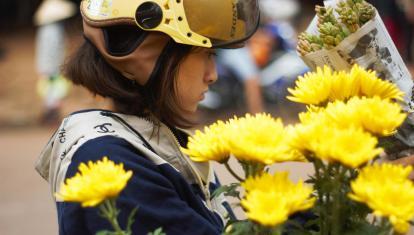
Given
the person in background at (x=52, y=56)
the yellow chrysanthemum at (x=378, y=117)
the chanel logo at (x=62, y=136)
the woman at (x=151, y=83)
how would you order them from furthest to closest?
the person in background at (x=52, y=56) < the chanel logo at (x=62, y=136) < the woman at (x=151, y=83) < the yellow chrysanthemum at (x=378, y=117)

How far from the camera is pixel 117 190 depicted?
1130 mm

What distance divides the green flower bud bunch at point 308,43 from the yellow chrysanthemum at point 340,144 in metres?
0.63

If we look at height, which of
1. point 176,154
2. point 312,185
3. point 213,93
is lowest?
point 213,93

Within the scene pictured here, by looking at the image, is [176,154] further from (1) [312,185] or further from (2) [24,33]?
(2) [24,33]

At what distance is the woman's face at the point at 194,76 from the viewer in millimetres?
1833

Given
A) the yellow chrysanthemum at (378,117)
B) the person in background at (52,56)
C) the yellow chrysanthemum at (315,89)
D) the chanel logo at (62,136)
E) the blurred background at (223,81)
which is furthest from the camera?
the person in background at (52,56)

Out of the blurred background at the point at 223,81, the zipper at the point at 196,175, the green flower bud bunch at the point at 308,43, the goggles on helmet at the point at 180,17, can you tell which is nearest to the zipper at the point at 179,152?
the zipper at the point at 196,175

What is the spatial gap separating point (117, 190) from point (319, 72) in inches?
18.8

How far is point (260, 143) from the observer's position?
116 cm

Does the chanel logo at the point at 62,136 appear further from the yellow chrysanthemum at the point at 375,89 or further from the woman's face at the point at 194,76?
the yellow chrysanthemum at the point at 375,89

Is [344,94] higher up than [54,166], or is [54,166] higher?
[344,94]

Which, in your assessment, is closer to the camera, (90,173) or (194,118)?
(90,173)

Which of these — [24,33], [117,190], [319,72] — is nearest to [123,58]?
[319,72]

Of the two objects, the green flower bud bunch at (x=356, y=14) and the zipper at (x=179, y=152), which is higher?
the green flower bud bunch at (x=356, y=14)
